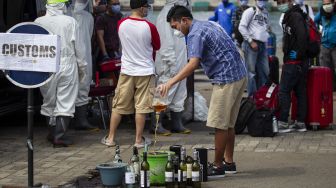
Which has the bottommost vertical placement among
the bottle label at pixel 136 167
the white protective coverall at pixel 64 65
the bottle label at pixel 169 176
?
the bottle label at pixel 169 176

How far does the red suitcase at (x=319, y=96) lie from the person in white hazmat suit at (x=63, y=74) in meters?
3.20

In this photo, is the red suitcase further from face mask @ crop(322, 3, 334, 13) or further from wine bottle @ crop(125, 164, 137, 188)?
wine bottle @ crop(125, 164, 137, 188)

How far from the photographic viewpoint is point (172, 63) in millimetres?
11094

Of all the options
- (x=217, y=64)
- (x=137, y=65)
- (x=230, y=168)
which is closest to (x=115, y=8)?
(x=137, y=65)

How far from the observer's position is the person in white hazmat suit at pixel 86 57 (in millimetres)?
11111

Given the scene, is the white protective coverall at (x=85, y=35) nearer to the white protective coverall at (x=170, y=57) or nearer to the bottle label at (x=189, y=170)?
the white protective coverall at (x=170, y=57)

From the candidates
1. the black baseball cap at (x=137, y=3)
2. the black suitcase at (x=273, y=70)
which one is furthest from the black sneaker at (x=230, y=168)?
the black suitcase at (x=273, y=70)

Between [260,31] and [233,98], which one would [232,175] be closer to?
[233,98]

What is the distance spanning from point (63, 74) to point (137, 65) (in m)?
0.92

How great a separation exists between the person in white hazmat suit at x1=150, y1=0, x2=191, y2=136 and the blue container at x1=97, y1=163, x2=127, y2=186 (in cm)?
331

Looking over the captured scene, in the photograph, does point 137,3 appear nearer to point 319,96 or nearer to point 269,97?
point 269,97

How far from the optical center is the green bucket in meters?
7.95

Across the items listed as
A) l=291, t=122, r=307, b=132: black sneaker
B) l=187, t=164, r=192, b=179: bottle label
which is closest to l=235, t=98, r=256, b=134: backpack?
l=291, t=122, r=307, b=132: black sneaker

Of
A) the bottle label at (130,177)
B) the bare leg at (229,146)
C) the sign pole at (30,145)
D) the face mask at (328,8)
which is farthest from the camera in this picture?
the face mask at (328,8)
